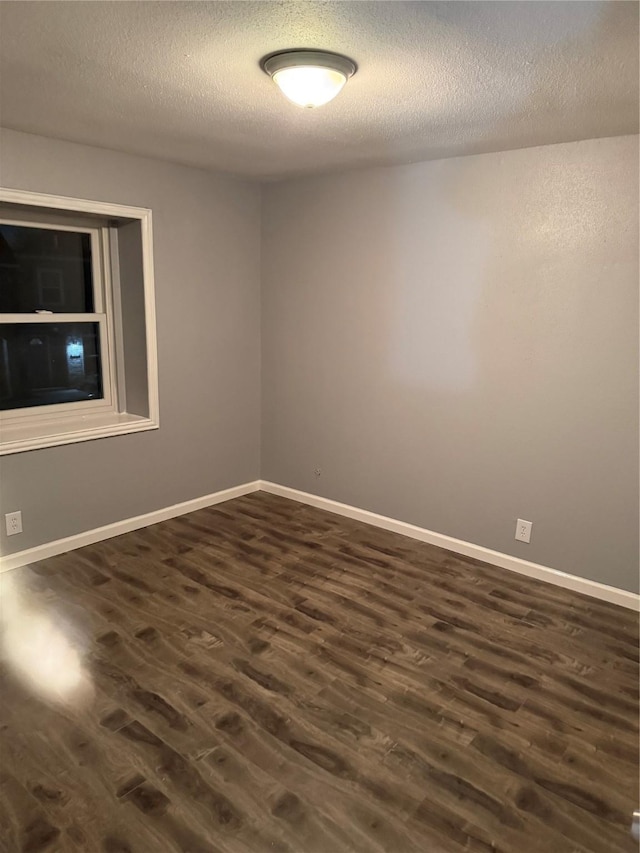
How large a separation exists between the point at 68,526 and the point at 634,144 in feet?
11.8

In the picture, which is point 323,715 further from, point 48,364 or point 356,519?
point 48,364

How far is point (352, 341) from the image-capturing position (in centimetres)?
395

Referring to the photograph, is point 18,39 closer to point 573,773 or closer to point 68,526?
point 68,526

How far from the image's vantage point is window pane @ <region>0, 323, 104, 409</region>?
3.42 m

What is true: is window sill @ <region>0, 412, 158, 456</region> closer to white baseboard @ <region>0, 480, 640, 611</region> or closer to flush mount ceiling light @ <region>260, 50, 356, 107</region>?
white baseboard @ <region>0, 480, 640, 611</region>

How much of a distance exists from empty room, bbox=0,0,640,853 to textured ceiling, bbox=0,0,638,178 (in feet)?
0.06

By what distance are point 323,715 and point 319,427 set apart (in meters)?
2.29

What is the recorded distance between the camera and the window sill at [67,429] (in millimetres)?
3266

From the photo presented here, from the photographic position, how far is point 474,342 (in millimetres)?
3381

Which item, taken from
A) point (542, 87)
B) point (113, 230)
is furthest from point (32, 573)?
point (542, 87)

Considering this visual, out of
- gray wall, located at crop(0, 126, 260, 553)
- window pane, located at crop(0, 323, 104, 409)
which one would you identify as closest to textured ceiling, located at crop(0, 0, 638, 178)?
gray wall, located at crop(0, 126, 260, 553)

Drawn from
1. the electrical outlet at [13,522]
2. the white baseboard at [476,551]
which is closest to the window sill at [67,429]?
the electrical outlet at [13,522]

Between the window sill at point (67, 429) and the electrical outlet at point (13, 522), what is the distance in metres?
0.35

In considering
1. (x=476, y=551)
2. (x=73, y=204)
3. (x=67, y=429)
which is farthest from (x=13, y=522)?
Answer: (x=476, y=551)
